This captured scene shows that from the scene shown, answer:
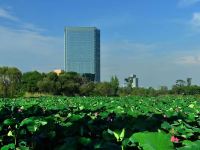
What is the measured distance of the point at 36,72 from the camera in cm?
9775

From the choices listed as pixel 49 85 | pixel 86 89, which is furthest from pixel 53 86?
pixel 86 89

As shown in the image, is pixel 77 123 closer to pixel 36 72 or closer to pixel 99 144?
pixel 99 144

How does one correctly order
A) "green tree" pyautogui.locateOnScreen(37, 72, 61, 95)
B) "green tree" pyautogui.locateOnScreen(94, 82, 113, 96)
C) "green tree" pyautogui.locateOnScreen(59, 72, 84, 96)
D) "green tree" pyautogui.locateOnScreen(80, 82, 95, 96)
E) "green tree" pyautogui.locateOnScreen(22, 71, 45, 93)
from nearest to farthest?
1. "green tree" pyautogui.locateOnScreen(37, 72, 61, 95)
2. "green tree" pyautogui.locateOnScreen(59, 72, 84, 96)
3. "green tree" pyautogui.locateOnScreen(80, 82, 95, 96)
4. "green tree" pyautogui.locateOnScreen(22, 71, 45, 93)
5. "green tree" pyautogui.locateOnScreen(94, 82, 113, 96)

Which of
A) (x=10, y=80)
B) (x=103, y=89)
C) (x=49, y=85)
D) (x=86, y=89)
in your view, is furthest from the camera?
(x=103, y=89)

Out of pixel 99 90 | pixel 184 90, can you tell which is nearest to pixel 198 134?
pixel 99 90

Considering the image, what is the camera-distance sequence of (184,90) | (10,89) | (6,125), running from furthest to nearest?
(184,90) < (10,89) < (6,125)

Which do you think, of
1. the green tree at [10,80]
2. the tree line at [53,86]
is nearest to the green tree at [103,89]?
the tree line at [53,86]

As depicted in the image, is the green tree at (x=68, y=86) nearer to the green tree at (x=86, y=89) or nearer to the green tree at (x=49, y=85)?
the green tree at (x=49, y=85)

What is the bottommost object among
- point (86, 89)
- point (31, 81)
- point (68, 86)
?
point (86, 89)

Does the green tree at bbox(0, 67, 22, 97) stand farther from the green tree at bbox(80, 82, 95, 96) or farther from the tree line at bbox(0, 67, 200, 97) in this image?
the green tree at bbox(80, 82, 95, 96)

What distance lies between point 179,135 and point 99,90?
9209 centimetres

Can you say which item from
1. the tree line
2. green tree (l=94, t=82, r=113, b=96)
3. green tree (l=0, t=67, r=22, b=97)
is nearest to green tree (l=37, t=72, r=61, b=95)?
the tree line

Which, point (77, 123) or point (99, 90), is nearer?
point (77, 123)

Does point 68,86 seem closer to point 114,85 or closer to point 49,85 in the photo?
point 49,85
